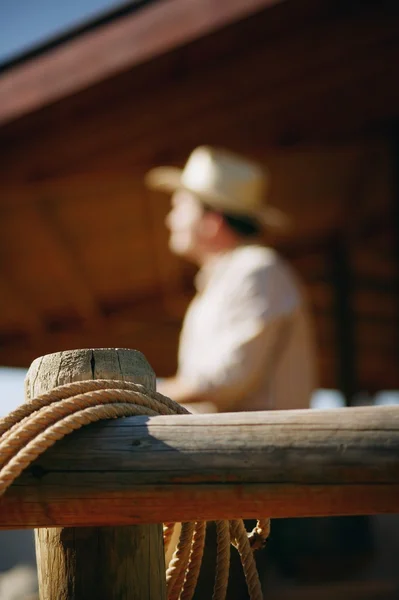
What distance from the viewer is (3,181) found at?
167 inches

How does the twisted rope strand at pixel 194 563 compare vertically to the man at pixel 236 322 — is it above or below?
below

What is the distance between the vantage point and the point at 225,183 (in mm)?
3008

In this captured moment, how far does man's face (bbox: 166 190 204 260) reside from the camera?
2.83m

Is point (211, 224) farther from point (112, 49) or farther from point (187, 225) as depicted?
point (112, 49)

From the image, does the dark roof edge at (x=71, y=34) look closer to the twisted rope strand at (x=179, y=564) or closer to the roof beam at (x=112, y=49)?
the roof beam at (x=112, y=49)

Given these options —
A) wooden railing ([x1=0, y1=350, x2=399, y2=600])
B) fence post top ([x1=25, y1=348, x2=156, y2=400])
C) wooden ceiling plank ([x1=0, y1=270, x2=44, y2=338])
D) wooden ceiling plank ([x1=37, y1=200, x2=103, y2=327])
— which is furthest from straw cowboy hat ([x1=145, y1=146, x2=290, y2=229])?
wooden ceiling plank ([x1=0, y1=270, x2=44, y2=338])

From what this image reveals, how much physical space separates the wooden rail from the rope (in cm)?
4

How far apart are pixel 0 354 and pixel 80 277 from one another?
8.60 ft

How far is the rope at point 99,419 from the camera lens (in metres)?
1.15

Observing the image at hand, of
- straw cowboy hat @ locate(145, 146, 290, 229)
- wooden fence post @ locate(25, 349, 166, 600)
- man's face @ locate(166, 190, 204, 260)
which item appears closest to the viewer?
wooden fence post @ locate(25, 349, 166, 600)

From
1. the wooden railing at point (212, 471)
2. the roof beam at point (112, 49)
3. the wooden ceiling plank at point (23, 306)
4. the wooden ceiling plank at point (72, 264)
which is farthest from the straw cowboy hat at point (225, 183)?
the wooden ceiling plank at point (23, 306)

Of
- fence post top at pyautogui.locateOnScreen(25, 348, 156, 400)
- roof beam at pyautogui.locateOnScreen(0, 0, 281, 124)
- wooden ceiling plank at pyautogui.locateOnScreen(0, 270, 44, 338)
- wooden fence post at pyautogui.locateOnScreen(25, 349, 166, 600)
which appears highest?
roof beam at pyautogui.locateOnScreen(0, 0, 281, 124)

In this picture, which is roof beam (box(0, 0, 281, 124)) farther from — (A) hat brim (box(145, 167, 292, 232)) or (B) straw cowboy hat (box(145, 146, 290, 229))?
(B) straw cowboy hat (box(145, 146, 290, 229))

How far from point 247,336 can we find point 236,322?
0.06m
